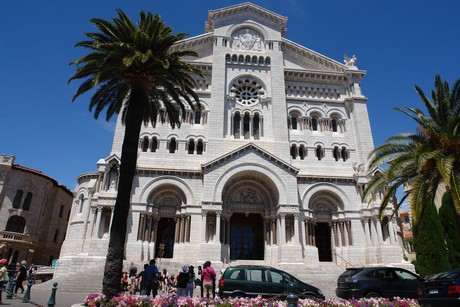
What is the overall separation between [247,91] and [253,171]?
400 inches

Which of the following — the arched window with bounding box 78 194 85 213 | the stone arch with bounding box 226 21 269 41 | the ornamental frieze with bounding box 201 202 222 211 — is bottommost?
the ornamental frieze with bounding box 201 202 222 211

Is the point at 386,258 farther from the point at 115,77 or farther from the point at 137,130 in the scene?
the point at 115,77

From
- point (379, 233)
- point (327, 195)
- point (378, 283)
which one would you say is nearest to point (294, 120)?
point (327, 195)

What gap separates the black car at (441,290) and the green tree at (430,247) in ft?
42.9

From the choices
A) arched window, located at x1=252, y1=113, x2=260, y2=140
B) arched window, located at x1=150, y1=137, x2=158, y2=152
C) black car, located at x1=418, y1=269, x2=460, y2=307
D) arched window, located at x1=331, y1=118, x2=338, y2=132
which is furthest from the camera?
arched window, located at x1=331, y1=118, x2=338, y2=132

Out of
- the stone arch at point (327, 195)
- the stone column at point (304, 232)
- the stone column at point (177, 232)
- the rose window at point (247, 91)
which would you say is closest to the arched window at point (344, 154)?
the stone arch at point (327, 195)

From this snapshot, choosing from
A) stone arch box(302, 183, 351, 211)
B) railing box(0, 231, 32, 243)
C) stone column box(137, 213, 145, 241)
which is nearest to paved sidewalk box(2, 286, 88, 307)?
stone column box(137, 213, 145, 241)

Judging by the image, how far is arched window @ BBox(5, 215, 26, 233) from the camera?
37.8 meters

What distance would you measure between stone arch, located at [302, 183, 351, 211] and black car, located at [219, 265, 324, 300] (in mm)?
15738

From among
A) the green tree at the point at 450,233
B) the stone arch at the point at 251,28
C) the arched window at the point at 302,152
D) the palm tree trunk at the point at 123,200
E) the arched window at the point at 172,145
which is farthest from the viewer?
the stone arch at the point at 251,28

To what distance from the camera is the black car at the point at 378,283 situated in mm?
13164

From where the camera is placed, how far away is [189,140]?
3042 centimetres

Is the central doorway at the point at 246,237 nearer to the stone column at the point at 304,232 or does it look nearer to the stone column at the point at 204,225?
the stone column at the point at 304,232

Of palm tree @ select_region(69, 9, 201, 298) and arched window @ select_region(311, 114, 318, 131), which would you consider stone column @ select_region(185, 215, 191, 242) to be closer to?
palm tree @ select_region(69, 9, 201, 298)
